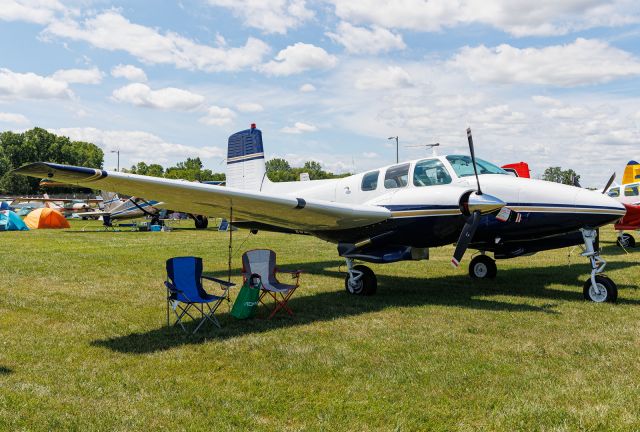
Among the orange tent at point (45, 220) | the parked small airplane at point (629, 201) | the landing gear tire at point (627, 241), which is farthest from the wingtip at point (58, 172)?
the orange tent at point (45, 220)

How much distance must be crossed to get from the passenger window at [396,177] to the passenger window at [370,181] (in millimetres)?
272

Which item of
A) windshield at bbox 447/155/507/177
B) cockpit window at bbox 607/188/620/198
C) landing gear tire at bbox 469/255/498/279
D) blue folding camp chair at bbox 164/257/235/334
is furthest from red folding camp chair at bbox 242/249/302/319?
cockpit window at bbox 607/188/620/198

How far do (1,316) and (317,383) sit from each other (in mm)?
5704

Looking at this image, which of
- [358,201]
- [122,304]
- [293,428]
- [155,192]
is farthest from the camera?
[358,201]

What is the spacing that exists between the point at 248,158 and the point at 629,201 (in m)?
14.0

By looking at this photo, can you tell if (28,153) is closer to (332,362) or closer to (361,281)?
(361,281)

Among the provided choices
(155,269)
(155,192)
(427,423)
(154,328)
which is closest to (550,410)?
(427,423)

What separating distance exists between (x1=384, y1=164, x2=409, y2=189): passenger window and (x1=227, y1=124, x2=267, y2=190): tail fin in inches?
166

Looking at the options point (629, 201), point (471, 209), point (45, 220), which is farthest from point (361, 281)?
point (45, 220)

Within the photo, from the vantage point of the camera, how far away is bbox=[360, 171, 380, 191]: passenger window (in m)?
10.7

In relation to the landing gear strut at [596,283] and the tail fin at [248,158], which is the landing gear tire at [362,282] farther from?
the tail fin at [248,158]

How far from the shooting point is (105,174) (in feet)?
21.7

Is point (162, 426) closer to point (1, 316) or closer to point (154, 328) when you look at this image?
point (154, 328)

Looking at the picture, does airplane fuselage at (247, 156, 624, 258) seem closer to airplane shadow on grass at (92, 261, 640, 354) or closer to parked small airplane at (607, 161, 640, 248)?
airplane shadow on grass at (92, 261, 640, 354)
